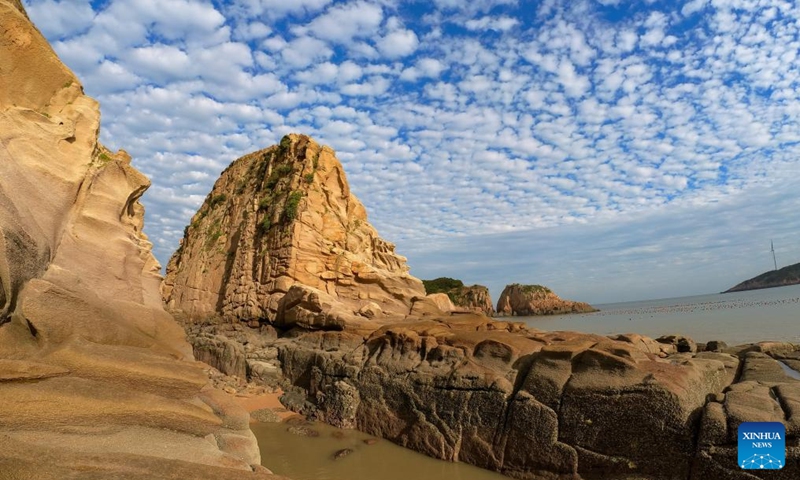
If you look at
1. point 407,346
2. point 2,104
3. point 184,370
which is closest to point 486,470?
point 407,346

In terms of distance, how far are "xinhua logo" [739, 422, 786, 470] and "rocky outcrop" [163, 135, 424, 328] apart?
1118cm

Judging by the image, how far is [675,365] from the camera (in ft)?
27.8

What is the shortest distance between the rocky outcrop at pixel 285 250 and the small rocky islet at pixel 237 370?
43cm

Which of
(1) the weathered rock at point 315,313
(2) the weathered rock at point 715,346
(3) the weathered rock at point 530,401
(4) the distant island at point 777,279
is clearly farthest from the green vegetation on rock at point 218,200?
(4) the distant island at point 777,279

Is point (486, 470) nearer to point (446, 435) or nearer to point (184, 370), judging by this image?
point (446, 435)

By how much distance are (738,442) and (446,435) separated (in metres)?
5.15

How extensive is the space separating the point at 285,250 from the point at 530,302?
229 ft

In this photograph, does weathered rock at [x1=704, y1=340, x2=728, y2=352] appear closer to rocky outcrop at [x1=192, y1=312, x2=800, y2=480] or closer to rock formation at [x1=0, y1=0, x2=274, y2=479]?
rocky outcrop at [x1=192, y1=312, x2=800, y2=480]

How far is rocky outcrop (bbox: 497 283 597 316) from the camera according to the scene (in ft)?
268

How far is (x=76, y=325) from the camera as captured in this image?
15.0 feet

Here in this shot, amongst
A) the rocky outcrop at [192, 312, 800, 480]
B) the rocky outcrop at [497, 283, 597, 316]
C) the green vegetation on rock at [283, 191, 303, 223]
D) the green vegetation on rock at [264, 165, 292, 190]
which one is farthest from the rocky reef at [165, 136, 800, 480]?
the rocky outcrop at [497, 283, 597, 316]

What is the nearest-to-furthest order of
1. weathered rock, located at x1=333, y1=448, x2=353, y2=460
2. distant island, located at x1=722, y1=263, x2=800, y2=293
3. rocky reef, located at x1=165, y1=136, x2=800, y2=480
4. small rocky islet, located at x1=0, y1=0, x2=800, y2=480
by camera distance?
small rocky islet, located at x1=0, y1=0, x2=800, y2=480 → rocky reef, located at x1=165, y1=136, x2=800, y2=480 → weathered rock, located at x1=333, y1=448, x2=353, y2=460 → distant island, located at x1=722, y1=263, x2=800, y2=293

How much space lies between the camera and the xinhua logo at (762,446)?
636 cm

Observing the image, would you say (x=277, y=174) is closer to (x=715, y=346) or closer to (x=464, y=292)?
(x=715, y=346)
